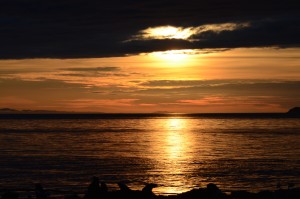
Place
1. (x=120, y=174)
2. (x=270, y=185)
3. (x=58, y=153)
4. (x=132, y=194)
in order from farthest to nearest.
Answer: (x=58, y=153) → (x=120, y=174) → (x=270, y=185) → (x=132, y=194)

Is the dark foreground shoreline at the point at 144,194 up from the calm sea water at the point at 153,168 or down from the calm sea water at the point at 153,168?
up

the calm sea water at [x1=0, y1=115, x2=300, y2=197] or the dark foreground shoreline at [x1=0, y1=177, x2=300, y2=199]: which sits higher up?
the dark foreground shoreline at [x1=0, y1=177, x2=300, y2=199]

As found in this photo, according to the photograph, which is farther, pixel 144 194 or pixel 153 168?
pixel 153 168

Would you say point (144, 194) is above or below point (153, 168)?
above

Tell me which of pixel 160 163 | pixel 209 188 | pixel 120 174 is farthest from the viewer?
pixel 160 163

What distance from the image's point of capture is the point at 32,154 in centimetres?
8525

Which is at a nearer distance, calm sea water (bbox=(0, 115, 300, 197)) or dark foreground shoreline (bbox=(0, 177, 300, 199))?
dark foreground shoreline (bbox=(0, 177, 300, 199))

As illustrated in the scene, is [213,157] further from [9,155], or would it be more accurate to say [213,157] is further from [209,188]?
[209,188]

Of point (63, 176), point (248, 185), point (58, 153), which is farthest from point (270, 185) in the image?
point (58, 153)

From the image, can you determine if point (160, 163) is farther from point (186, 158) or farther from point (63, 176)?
point (63, 176)

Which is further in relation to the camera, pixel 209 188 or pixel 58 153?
pixel 58 153

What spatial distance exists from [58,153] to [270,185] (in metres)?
42.9

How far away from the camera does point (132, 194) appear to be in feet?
114

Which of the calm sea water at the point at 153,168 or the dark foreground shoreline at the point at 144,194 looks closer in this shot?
the dark foreground shoreline at the point at 144,194
